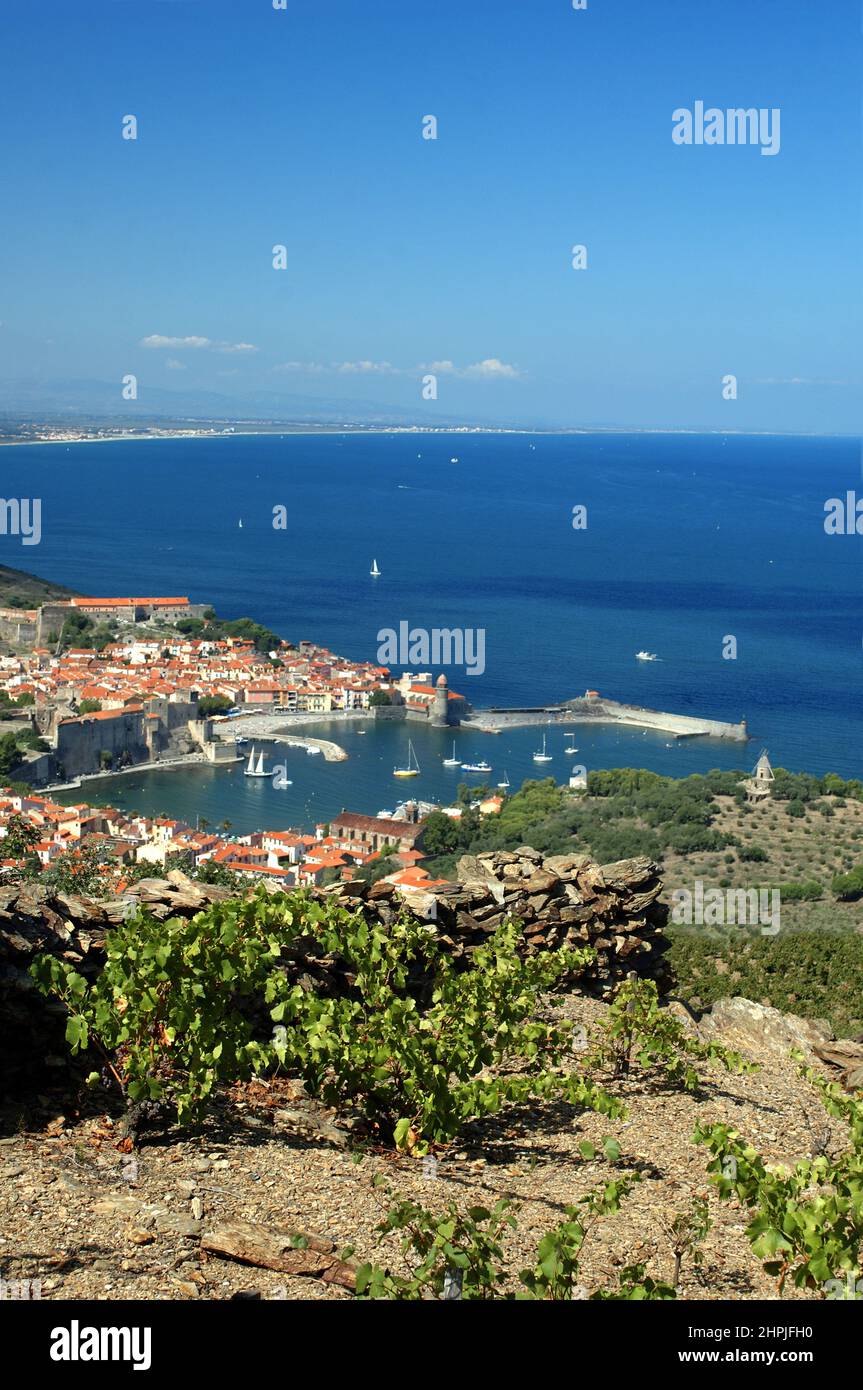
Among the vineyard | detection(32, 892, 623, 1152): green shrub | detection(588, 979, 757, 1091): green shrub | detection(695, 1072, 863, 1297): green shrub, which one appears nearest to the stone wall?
the vineyard

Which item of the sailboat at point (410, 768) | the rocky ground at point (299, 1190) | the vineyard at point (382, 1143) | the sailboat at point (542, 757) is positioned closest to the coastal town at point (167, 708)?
the sailboat at point (410, 768)

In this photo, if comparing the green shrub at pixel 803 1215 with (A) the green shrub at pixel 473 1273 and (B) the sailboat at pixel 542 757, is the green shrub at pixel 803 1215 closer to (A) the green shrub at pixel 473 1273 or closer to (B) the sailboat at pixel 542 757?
(A) the green shrub at pixel 473 1273

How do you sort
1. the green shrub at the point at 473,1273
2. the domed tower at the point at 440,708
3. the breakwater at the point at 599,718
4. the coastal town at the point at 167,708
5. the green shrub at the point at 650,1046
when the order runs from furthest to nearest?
the domed tower at the point at 440,708 < the breakwater at the point at 599,718 < the coastal town at the point at 167,708 < the green shrub at the point at 650,1046 < the green shrub at the point at 473,1273

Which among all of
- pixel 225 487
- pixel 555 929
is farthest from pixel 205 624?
pixel 225 487

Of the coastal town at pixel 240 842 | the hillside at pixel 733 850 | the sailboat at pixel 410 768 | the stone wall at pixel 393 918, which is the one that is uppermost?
the stone wall at pixel 393 918

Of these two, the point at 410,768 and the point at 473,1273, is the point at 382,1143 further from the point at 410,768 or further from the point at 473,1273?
the point at 410,768

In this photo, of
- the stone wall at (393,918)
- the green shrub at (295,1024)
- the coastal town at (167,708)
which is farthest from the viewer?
the coastal town at (167,708)

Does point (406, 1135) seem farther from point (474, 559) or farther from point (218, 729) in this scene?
point (474, 559)
